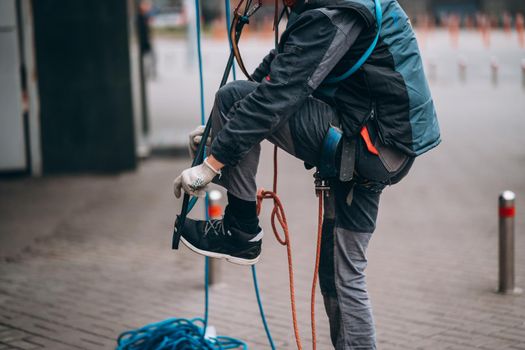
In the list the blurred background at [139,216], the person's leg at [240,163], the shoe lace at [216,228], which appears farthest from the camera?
the blurred background at [139,216]

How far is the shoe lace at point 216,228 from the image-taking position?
11.7ft

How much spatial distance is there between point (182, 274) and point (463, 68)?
16.5 metres

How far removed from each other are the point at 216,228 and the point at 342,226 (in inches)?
21.1

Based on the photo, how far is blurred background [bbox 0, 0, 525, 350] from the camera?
5.30m

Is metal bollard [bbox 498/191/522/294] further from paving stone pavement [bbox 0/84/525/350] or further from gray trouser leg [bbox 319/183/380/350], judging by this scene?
gray trouser leg [bbox 319/183/380/350]

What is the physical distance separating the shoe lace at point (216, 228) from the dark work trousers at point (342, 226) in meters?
0.17

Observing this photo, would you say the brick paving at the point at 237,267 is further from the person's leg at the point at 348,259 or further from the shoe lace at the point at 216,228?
the shoe lace at the point at 216,228

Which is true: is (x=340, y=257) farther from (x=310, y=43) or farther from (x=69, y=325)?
(x=69, y=325)

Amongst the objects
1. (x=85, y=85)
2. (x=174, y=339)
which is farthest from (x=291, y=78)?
(x=85, y=85)

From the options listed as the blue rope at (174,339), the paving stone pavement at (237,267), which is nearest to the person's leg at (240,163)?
the blue rope at (174,339)

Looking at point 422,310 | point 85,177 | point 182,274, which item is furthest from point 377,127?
point 85,177

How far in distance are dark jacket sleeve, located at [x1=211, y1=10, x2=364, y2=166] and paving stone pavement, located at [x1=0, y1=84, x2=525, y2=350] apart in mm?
1868

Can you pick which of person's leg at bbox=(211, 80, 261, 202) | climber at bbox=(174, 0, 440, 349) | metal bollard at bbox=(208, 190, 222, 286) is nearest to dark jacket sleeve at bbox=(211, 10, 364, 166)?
climber at bbox=(174, 0, 440, 349)

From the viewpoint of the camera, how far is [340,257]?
3633mm
